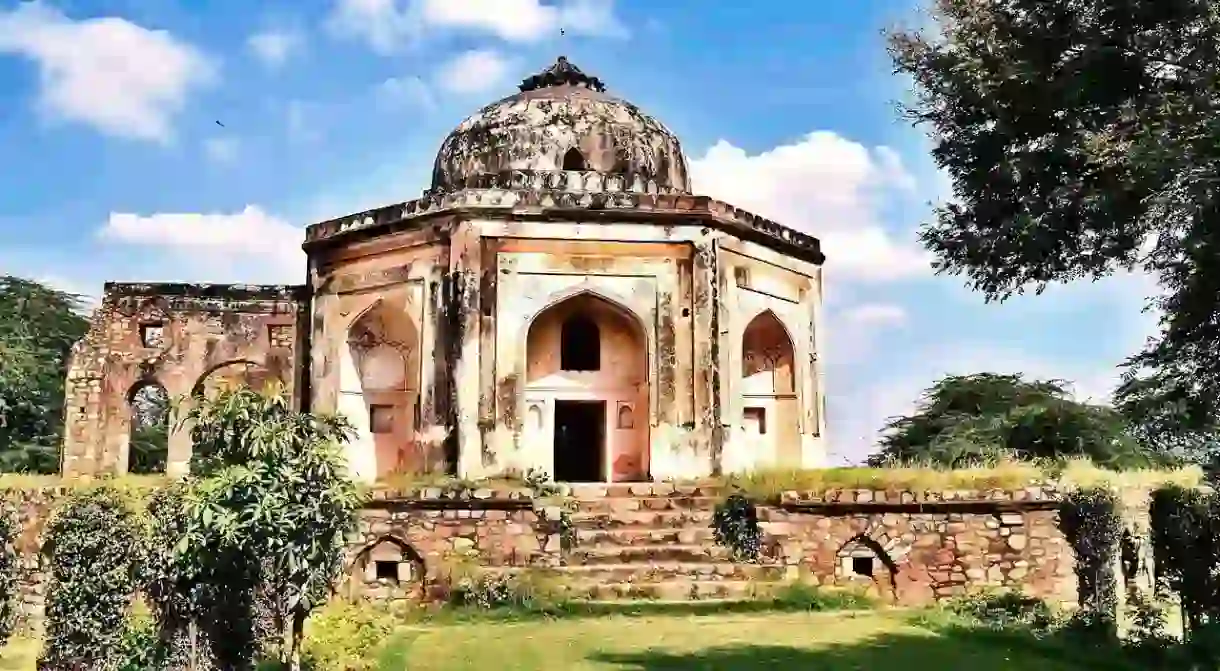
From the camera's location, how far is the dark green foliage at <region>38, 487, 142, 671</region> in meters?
8.52

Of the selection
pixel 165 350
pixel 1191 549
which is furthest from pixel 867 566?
pixel 165 350

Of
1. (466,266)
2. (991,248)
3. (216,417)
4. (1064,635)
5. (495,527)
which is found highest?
(466,266)

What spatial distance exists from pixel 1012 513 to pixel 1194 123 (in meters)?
7.01

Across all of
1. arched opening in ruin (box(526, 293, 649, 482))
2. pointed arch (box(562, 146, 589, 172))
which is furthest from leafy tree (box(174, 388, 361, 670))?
pointed arch (box(562, 146, 589, 172))

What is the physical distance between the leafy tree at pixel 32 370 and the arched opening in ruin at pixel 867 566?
57.4 ft

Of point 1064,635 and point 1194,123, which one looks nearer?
point 1194,123

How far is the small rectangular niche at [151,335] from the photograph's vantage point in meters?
17.9

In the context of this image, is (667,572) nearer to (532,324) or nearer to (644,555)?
(644,555)

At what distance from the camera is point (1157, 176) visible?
6.34 meters

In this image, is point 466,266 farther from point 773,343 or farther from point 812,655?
point 812,655

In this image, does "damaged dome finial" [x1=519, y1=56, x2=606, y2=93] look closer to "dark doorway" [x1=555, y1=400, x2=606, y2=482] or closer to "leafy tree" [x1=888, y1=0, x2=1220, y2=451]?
"dark doorway" [x1=555, y1=400, x2=606, y2=482]

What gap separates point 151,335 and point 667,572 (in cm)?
1044

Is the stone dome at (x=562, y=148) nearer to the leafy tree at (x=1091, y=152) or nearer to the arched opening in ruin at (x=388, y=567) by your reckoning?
the arched opening in ruin at (x=388, y=567)

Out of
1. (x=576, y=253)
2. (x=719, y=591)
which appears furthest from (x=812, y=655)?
(x=576, y=253)
